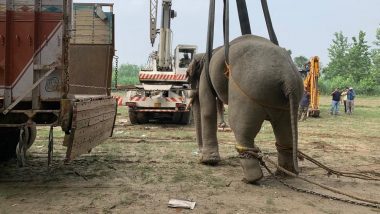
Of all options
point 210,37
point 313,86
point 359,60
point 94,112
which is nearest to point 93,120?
point 94,112

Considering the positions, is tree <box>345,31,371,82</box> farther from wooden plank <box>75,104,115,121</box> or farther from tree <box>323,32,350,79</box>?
wooden plank <box>75,104,115,121</box>

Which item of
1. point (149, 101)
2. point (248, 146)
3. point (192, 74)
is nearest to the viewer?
point (248, 146)

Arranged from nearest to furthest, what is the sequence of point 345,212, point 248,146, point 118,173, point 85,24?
point 345,212
point 248,146
point 118,173
point 85,24

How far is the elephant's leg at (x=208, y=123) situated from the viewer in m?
7.51

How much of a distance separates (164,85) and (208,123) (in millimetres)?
7441

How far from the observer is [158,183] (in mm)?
6086

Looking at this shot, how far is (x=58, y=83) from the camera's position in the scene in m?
5.39

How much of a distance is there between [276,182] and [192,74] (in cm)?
283

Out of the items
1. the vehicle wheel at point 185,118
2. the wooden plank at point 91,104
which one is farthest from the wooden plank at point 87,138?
the vehicle wheel at point 185,118

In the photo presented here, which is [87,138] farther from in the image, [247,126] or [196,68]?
[196,68]

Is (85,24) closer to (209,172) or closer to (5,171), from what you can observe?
(5,171)

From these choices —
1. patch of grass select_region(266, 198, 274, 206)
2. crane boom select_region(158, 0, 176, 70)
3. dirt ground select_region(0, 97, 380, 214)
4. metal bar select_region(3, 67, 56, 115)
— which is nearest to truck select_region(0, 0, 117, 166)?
metal bar select_region(3, 67, 56, 115)

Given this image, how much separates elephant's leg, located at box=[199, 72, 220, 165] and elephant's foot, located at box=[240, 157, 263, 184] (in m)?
1.37

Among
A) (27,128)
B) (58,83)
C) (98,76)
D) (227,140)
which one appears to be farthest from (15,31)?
(227,140)
